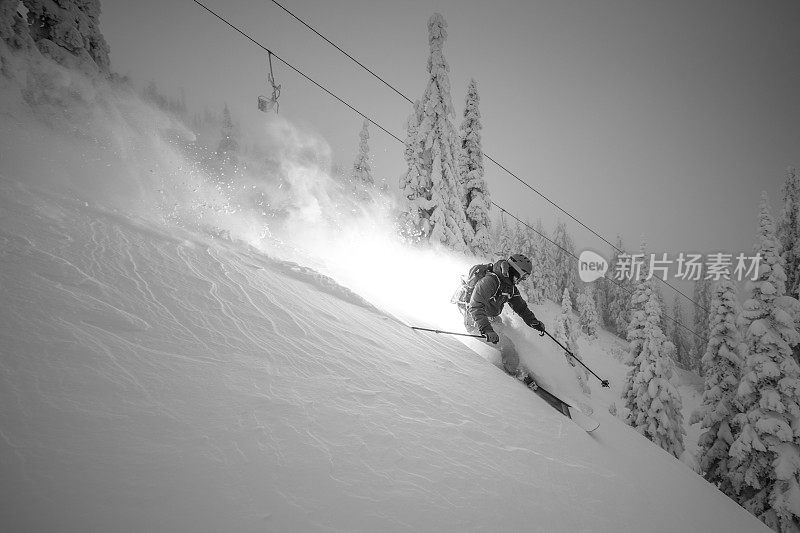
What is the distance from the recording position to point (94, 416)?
2.02 metres

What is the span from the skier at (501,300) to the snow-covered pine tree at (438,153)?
12010 millimetres

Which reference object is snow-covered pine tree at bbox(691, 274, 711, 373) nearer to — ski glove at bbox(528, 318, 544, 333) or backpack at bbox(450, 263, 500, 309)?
ski glove at bbox(528, 318, 544, 333)

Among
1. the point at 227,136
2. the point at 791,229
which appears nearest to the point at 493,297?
the point at 791,229

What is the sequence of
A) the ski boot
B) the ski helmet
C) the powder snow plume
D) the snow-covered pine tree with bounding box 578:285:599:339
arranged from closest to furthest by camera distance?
the ski boot < the ski helmet < the powder snow plume < the snow-covered pine tree with bounding box 578:285:599:339

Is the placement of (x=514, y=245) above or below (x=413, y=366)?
above

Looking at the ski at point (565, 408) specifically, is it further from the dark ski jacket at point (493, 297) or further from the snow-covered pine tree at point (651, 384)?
the snow-covered pine tree at point (651, 384)

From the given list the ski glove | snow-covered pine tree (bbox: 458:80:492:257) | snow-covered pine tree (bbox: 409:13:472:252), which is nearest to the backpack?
the ski glove

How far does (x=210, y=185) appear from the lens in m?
12.9

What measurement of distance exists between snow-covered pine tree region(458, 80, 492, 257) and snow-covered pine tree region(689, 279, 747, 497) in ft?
38.8

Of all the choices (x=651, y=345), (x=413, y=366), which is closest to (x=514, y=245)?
(x=651, y=345)

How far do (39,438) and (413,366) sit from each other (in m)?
3.57

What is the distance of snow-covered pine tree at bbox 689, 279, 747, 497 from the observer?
14.6 metres

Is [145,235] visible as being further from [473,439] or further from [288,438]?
[473,439]

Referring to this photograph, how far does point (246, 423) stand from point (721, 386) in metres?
20.8
